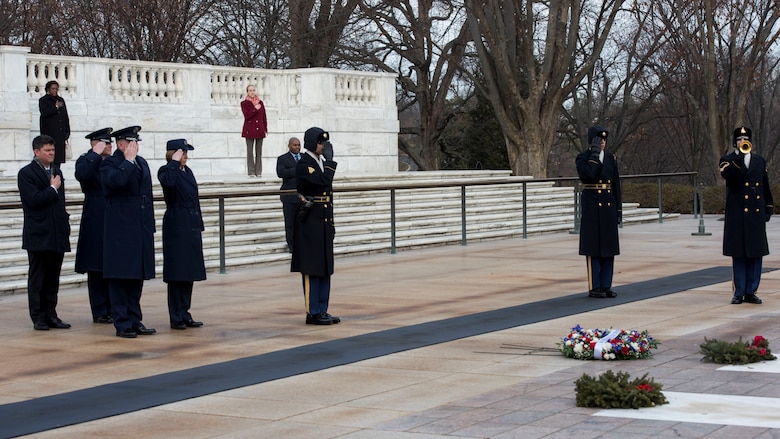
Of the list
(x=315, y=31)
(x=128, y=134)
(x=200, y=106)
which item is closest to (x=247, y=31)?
(x=315, y=31)

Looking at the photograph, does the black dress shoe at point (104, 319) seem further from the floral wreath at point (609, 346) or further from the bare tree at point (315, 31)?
the bare tree at point (315, 31)

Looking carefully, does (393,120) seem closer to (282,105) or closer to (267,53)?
(282,105)

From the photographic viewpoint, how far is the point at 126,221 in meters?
11.3

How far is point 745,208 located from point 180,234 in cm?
584

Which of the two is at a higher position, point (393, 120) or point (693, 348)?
point (393, 120)

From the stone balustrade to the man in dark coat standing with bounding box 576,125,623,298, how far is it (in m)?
12.8

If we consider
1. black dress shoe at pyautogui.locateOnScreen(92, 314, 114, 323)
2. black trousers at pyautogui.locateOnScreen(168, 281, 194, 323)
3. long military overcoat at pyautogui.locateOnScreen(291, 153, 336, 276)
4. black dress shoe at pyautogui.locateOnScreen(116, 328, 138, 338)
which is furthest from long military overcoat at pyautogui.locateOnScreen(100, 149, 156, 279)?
long military overcoat at pyautogui.locateOnScreen(291, 153, 336, 276)

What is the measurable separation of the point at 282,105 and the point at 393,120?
126 inches

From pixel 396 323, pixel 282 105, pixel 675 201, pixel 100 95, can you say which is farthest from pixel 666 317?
pixel 675 201

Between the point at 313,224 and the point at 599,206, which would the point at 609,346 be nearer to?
the point at 313,224

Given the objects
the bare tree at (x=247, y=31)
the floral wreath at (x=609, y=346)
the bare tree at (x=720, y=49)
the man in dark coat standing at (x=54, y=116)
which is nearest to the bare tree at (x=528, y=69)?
the bare tree at (x=720, y=49)

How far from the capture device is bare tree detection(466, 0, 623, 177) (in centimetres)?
3103

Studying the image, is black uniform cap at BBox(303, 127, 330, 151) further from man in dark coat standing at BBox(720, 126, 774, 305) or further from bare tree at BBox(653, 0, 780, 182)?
bare tree at BBox(653, 0, 780, 182)

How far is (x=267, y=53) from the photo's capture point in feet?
132
